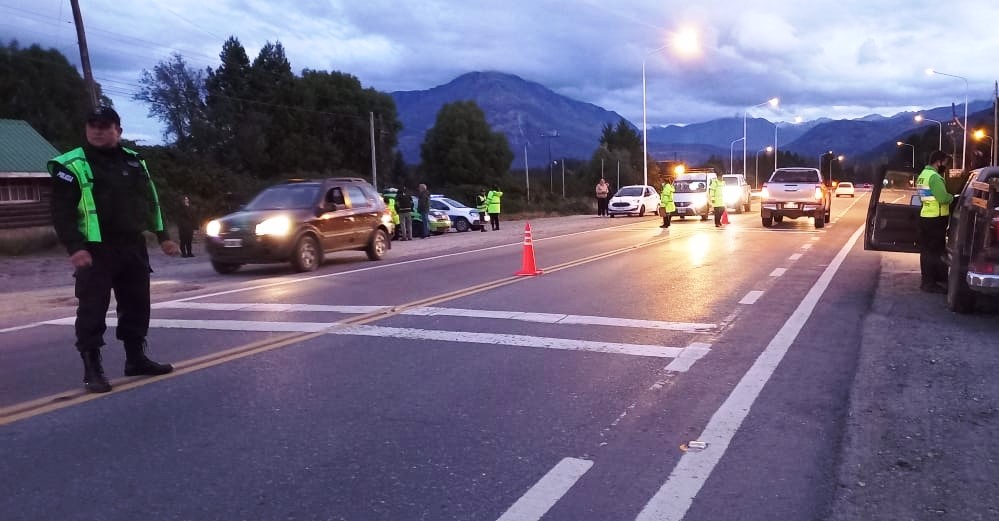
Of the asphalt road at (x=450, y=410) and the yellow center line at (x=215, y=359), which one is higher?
the yellow center line at (x=215, y=359)

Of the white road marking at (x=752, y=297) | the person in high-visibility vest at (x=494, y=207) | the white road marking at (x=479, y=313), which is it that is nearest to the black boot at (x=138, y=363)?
the white road marking at (x=479, y=313)

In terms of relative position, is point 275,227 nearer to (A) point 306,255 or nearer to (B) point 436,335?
(A) point 306,255

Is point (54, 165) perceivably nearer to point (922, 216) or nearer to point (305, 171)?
point (922, 216)

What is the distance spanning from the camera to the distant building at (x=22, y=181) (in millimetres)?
31844

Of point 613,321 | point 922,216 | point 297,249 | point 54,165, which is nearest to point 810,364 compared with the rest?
point 613,321

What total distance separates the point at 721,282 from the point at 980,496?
322 inches

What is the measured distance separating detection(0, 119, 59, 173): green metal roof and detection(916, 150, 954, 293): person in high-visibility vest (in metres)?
32.7

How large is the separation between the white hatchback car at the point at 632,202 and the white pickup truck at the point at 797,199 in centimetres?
1142

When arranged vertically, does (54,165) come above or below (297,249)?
above

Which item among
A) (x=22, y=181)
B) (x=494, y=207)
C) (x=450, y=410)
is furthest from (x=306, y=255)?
(x=22, y=181)

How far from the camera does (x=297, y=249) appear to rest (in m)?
14.7

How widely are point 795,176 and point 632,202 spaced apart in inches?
457

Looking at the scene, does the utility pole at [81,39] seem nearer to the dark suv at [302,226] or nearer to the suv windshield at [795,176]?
the dark suv at [302,226]

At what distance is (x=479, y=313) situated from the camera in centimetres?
940
